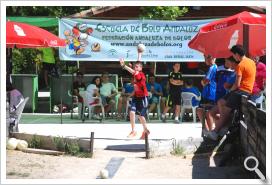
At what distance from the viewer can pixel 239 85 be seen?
9.17 metres

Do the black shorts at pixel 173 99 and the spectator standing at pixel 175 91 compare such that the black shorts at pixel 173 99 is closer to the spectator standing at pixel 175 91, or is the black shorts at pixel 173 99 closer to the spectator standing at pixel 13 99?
the spectator standing at pixel 175 91

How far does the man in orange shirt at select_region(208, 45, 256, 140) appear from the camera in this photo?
9.16m

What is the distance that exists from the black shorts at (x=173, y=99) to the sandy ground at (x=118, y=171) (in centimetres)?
572

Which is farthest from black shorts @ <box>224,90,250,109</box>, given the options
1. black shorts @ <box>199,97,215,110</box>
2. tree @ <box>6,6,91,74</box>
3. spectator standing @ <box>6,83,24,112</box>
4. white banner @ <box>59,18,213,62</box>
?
tree @ <box>6,6,91,74</box>

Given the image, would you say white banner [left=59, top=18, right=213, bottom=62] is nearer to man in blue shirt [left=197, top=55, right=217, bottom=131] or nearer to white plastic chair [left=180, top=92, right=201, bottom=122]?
white plastic chair [left=180, top=92, right=201, bottom=122]

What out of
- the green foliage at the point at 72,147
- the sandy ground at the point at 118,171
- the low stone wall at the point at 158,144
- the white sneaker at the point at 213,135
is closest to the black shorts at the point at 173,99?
the low stone wall at the point at 158,144

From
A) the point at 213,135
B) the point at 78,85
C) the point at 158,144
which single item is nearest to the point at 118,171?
the point at 158,144

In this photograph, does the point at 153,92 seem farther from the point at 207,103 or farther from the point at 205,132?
the point at 205,132

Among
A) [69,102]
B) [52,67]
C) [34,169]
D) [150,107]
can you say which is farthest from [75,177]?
[52,67]

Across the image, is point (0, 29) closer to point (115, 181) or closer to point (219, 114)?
point (115, 181)

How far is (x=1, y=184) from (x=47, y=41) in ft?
18.8

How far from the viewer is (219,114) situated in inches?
394

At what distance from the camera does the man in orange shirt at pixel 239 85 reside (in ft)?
30.0

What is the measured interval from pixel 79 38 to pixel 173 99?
10.8 feet
